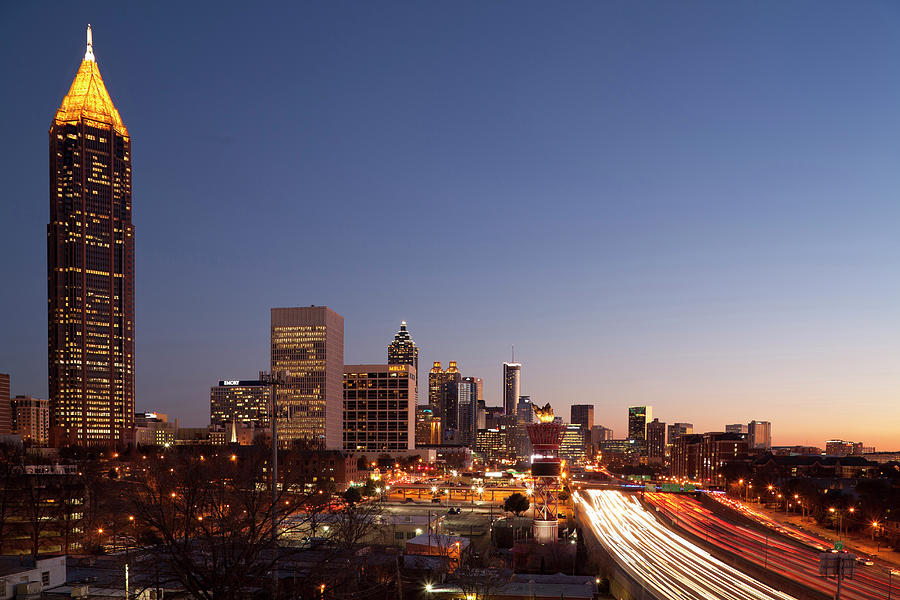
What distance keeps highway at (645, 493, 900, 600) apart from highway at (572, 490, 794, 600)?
3005 millimetres

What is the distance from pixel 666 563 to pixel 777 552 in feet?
40.2

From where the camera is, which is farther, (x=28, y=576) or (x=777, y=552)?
(x=777, y=552)

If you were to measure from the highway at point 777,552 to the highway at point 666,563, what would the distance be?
3.01m

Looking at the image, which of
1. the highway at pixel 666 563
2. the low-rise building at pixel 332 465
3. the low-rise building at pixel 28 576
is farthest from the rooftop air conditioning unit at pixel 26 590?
the low-rise building at pixel 332 465

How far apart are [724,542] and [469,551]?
26048 millimetres

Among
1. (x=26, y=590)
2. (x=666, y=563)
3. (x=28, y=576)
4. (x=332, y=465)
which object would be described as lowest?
(x=332, y=465)

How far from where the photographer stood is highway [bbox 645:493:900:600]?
46.4m

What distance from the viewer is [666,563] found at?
186 ft

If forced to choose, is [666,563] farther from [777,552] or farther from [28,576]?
[28,576]

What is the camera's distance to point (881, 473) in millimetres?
136375

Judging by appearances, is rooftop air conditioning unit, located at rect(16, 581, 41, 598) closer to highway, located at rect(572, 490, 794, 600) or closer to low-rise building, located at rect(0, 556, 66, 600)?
low-rise building, located at rect(0, 556, 66, 600)

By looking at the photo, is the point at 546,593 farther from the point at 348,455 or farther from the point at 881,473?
the point at 881,473

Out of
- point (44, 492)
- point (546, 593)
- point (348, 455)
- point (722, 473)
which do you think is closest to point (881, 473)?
point (722, 473)

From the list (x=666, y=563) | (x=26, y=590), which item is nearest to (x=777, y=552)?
(x=666, y=563)
